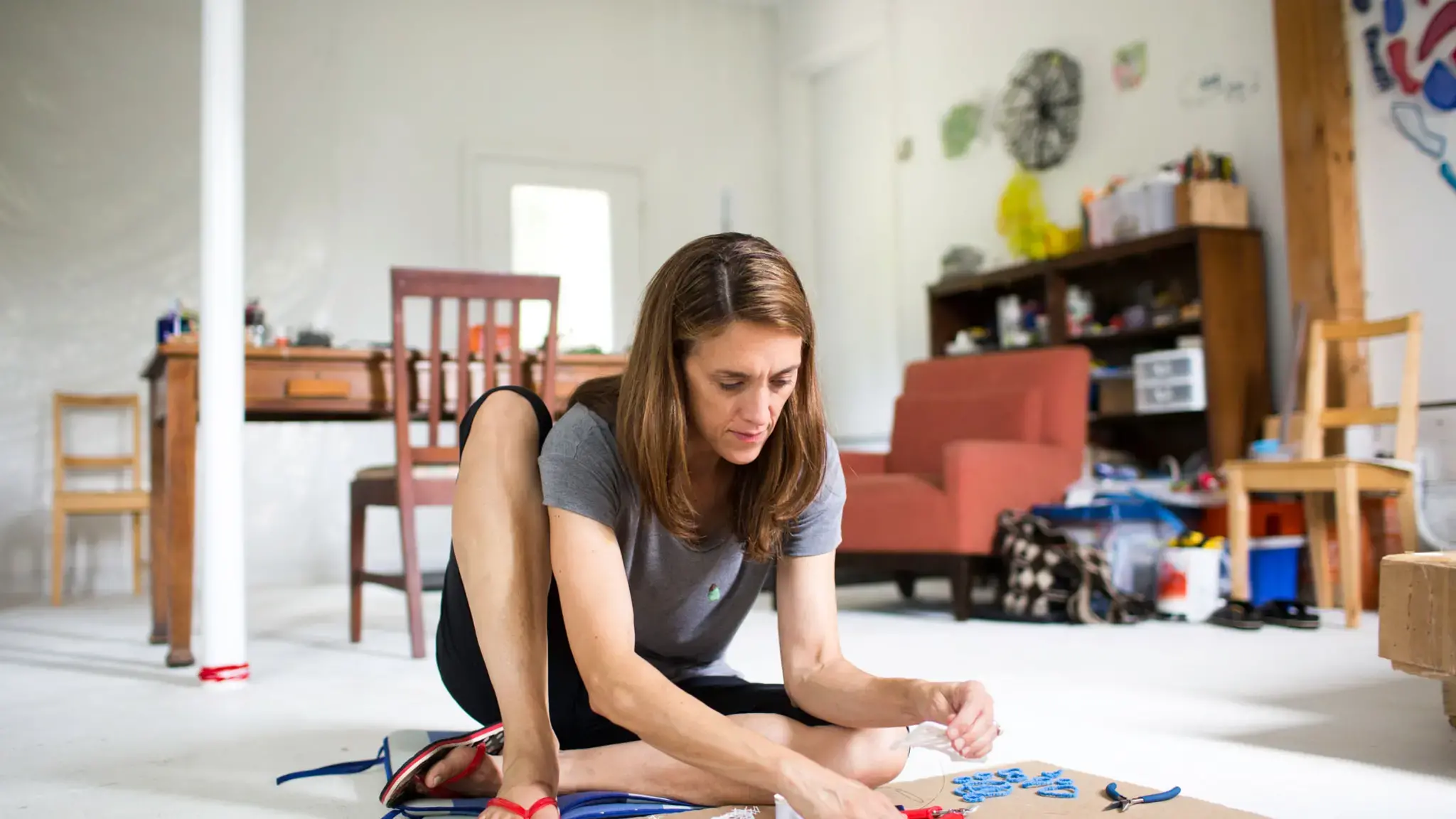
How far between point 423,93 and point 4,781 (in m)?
4.93

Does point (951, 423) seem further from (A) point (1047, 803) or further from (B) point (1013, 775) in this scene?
(A) point (1047, 803)

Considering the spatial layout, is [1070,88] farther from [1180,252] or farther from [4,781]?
[4,781]

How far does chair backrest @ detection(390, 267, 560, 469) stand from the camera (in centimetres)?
306

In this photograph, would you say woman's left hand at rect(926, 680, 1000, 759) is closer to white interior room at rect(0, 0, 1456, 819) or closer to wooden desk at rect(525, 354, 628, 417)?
white interior room at rect(0, 0, 1456, 819)

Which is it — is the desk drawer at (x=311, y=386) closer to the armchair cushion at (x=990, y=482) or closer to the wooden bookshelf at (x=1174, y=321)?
the armchair cushion at (x=990, y=482)

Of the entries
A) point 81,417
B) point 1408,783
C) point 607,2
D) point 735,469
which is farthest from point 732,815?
point 607,2

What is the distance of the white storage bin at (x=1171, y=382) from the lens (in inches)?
161

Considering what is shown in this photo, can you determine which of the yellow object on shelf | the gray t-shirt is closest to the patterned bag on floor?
the yellow object on shelf

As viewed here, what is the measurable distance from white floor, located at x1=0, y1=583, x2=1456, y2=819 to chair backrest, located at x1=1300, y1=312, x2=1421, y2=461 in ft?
1.82

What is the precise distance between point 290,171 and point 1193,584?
4.59m

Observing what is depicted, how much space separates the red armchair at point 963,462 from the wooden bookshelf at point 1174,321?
0.53 metres

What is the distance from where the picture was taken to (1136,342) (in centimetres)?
470

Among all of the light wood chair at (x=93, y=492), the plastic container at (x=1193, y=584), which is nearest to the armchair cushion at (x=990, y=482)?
the plastic container at (x=1193, y=584)

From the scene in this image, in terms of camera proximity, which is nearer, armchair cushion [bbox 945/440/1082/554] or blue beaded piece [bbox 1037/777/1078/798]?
blue beaded piece [bbox 1037/777/1078/798]
